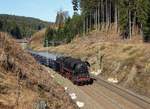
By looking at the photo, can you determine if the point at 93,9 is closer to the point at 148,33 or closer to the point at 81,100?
the point at 148,33

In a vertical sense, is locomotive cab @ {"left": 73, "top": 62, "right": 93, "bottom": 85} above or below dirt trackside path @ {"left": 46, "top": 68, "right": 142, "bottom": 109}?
above

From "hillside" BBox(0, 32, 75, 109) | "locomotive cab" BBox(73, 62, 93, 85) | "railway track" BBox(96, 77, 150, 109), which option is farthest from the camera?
"locomotive cab" BBox(73, 62, 93, 85)

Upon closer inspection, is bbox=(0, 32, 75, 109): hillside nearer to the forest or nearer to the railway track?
the railway track

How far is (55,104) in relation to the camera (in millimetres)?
20125

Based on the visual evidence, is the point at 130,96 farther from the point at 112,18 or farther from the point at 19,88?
the point at 112,18

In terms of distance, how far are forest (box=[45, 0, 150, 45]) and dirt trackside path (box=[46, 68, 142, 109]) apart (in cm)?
4276

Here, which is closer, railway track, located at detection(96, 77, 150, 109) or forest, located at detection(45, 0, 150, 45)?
railway track, located at detection(96, 77, 150, 109)

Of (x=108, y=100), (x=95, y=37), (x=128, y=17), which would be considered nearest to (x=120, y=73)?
(x=108, y=100)

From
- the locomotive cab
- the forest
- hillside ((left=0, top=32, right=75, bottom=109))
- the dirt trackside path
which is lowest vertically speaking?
the dirt trackside path

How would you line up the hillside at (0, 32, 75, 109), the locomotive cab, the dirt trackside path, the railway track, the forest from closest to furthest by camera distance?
the hillside at (0, 32, 75, 109) → the dirt trackside path → the railway track → the locomotive cab → the forest

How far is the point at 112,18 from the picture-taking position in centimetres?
14988

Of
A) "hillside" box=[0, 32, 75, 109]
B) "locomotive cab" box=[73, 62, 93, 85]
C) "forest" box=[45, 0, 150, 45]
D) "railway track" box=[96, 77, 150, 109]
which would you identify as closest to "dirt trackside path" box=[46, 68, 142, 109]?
"railway track" box=[96, 77, 150, 109]

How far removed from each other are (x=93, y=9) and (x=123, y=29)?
44.5 metres

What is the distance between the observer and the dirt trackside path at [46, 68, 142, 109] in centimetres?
3735
